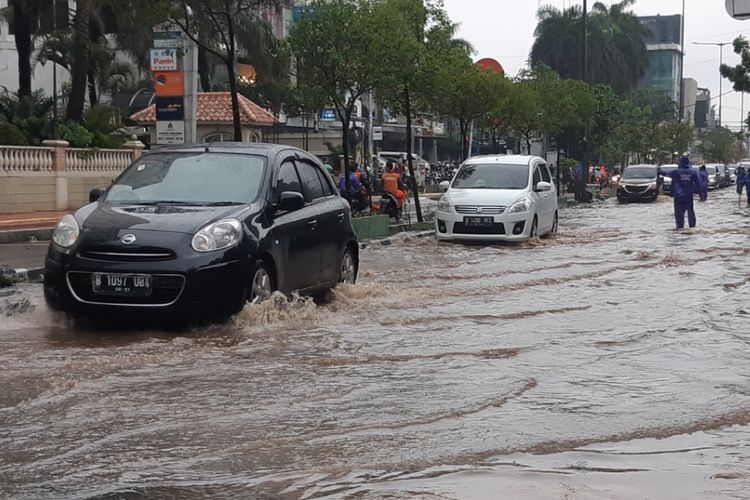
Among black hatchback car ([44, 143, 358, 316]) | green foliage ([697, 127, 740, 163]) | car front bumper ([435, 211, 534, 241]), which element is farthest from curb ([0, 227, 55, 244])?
green foliage ([697, 127, 740, 163])

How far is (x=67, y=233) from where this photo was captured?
877 cm

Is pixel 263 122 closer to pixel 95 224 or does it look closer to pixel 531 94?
pixel 531 94

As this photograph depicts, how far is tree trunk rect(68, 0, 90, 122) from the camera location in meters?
29.4

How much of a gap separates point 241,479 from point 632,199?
132ft

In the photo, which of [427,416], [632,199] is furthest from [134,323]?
[632,199]

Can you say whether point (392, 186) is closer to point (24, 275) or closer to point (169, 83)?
point (169, 83)

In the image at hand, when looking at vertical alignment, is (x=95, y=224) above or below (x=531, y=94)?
below

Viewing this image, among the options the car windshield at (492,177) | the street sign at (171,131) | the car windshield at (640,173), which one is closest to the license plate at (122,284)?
the street sign at (171,131)

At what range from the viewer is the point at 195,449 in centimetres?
545

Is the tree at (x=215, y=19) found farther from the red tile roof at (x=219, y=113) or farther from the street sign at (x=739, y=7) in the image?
the red tile roof at (x=219, y=113)

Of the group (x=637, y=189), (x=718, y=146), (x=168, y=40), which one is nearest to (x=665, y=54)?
(x=718, y=146)

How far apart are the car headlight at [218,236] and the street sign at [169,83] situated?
12.5m

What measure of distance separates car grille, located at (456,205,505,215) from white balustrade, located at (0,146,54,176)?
1099 cm

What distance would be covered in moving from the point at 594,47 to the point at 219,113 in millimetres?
50331
